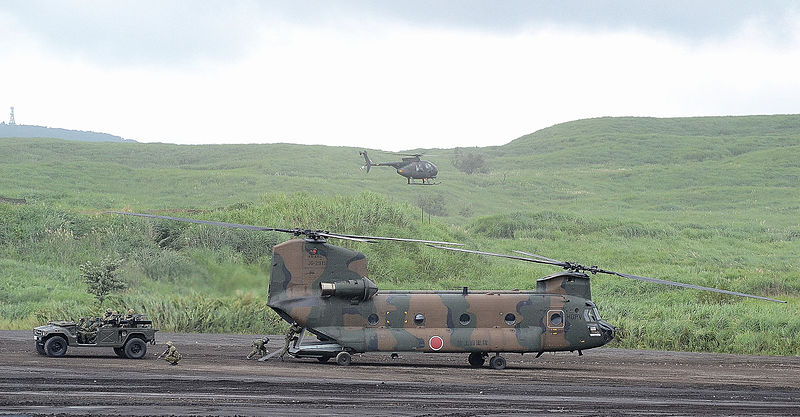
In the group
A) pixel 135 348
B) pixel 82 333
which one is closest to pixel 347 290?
pixel 135 348

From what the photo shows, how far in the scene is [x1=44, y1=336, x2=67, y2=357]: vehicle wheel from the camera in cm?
2487

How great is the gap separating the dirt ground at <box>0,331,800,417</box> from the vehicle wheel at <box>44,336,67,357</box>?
347 mm

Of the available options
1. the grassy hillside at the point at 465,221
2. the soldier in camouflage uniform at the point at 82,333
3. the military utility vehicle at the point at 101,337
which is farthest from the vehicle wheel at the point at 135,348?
the grassy hillside at the point at 465,221

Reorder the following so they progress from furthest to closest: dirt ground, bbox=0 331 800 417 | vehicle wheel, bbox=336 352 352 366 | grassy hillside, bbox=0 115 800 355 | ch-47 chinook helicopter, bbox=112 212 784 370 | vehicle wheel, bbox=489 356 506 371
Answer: grassy hillside, bbox=0 115 800 355, vehicle wheel, bbox=489 356 506 371, ch-47 chinook helicopter, bbox=112 212 784 370, vehicle wheel, bbox=336 352 352 366, dirt ground, bbox=0 331 800 417

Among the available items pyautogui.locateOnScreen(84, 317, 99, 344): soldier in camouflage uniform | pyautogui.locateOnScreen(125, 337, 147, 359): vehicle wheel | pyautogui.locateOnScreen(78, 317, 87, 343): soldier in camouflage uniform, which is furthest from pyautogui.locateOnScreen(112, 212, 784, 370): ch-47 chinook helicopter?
pyautogui.locateOnScreen(78, 317, 87, 343): soldier in camouflage uniform

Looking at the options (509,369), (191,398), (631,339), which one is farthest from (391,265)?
(191,398)

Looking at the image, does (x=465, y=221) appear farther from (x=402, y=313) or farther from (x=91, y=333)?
(x=91, y=333)

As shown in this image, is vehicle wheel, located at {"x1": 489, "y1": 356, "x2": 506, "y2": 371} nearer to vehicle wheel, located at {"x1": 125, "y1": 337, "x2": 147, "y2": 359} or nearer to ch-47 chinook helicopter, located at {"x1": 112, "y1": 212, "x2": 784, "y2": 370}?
ch-47 chinook helicopter, located at {"x1": 112, "y1": 212, "x2": 784, "y2": 370}

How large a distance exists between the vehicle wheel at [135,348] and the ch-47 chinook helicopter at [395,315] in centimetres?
409

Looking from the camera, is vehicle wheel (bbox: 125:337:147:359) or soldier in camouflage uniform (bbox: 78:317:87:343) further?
vehicle wheel (bbox: 125:337:147:359)

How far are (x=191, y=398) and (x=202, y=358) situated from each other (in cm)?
827

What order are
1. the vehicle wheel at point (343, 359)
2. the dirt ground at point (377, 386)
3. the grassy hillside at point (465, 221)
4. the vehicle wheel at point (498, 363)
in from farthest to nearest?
the grassy hillside at point (465, 221), the vehicle wheel at point (498, 363), the vehicle wheel at point (343, 359), the dirt ground at point (377, 386)

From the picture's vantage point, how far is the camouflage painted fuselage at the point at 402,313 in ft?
81.8

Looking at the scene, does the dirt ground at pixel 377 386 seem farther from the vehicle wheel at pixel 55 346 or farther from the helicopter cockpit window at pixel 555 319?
the helicopter cockpit window at pixel 555 319
